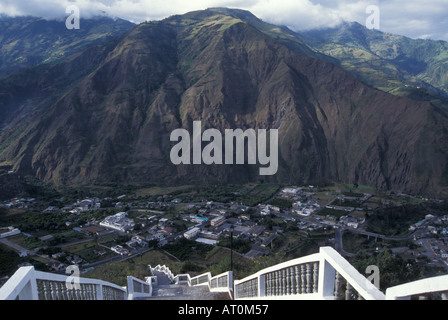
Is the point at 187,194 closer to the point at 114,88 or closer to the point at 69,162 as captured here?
the point at 69,162

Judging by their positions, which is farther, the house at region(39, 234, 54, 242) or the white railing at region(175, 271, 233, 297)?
the house at region(39, 234, 54, 242)

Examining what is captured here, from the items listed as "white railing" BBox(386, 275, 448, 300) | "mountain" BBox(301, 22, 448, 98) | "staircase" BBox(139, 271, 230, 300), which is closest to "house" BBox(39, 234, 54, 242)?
"staircase" BBox(139, 271, 230, 300)

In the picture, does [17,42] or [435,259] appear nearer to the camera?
[435,259]

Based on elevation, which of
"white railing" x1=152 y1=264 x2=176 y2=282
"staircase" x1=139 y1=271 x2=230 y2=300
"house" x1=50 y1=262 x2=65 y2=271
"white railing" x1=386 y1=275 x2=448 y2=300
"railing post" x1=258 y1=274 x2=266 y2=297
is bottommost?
"house" x1=50 y1=262 x2=65 y2=271

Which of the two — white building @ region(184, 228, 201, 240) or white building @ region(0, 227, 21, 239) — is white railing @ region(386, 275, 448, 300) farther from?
white building @ region(0, 227, 21, 239)
